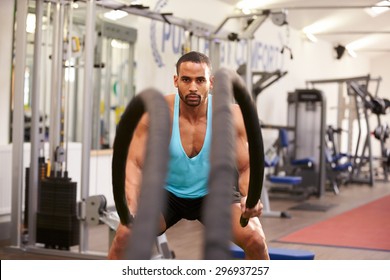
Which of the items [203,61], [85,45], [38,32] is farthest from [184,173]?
[38,32]

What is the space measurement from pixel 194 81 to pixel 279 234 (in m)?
3.34

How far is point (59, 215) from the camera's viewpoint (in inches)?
153

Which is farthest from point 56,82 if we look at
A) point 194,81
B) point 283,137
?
point 283,137

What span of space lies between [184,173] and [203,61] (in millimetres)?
395

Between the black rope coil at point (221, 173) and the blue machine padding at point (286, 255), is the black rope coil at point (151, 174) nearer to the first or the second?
the black rope coil at point (221, 173)

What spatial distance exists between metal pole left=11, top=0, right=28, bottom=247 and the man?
2037 millimetres

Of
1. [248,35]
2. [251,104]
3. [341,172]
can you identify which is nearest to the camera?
[251,104]

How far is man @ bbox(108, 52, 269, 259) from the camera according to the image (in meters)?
1.66

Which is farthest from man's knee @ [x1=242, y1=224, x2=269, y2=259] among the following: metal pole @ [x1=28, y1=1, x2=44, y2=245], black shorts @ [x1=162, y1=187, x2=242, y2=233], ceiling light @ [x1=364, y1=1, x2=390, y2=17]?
metal pole @ [x1=28, y1=1, x2=44, y2=245]

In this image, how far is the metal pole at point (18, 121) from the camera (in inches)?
151

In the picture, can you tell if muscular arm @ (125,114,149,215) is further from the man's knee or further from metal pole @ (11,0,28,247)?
metal pole @ (11,0,28,247)

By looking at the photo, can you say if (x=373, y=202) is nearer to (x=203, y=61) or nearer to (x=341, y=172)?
(x=341, y=172)

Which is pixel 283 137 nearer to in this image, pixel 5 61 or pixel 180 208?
pixel 5 61
